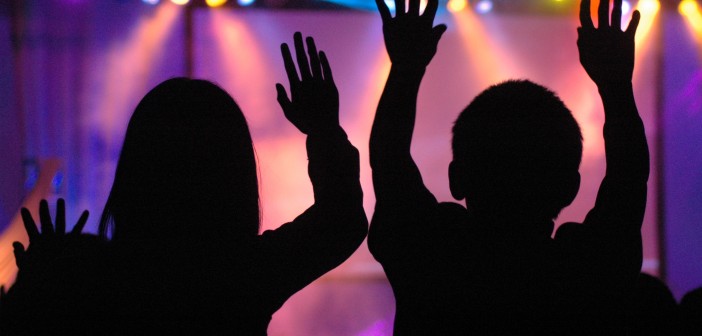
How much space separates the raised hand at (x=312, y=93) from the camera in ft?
2.92

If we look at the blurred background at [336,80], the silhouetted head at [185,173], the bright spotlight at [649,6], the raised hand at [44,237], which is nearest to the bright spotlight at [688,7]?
the blurred background at [336,80]

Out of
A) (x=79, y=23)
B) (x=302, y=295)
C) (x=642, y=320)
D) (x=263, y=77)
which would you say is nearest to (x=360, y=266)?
(x=302, y=295)

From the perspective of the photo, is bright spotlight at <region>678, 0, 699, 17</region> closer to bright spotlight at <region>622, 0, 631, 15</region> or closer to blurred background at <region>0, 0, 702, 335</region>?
blurred background at <region>0, 0, 702, 335</region>

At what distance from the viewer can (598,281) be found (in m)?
0.79

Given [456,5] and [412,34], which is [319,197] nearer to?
[412,34]

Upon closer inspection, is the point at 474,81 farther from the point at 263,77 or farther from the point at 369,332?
the point at 369,332

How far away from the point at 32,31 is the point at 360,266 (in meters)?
2.49

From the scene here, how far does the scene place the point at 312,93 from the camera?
91 centimetres

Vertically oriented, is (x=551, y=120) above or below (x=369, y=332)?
above

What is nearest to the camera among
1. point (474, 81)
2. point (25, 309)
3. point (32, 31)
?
point (25, 309)

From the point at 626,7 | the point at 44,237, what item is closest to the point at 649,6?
the point at 626,7

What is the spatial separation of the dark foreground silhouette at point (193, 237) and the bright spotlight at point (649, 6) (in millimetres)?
3756

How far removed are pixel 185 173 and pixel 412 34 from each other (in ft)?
1.25

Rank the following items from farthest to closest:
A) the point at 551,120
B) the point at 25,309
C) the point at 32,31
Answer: the point at 32,31
the point at 551,120
the point at 25,309
